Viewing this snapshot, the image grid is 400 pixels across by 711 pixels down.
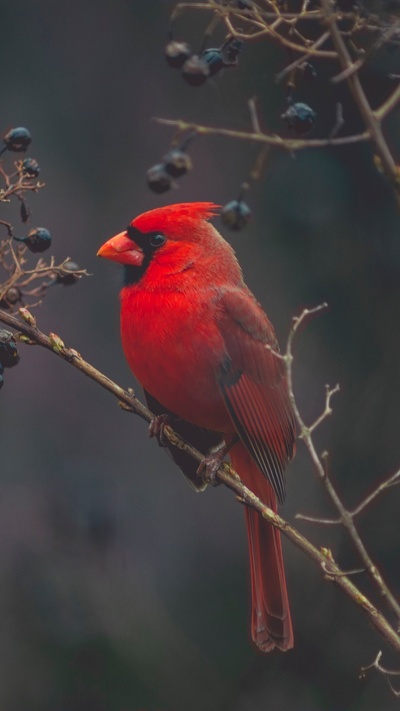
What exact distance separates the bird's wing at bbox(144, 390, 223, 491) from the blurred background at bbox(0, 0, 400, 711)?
344 millimetres

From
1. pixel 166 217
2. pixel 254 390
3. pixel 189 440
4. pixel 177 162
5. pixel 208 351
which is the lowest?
pixel 189 440

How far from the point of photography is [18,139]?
72.3 inches

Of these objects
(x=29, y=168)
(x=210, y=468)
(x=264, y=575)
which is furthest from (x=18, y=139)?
(x=264, y=575)

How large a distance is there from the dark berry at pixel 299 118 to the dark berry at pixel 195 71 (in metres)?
0.22

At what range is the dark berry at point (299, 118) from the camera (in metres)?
1.75

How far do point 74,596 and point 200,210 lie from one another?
4.48 ft

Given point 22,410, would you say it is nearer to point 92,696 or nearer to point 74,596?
point 74,596

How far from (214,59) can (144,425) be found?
245 cm

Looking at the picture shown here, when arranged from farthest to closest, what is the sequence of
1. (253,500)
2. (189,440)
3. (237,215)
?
(189,440) → (253,500) → (237,215)

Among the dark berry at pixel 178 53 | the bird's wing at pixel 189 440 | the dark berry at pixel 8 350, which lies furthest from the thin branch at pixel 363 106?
the bird's wing at pixel 189 440

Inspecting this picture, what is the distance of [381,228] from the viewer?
414 cm

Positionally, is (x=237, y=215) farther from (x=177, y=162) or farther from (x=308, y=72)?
(x=308, y=72)

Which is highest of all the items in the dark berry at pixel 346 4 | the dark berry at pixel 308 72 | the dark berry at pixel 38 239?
the dark berry at pixel 346 4

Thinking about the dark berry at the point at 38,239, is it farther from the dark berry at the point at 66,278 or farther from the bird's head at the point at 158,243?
the bird's head at the point at 158,243
